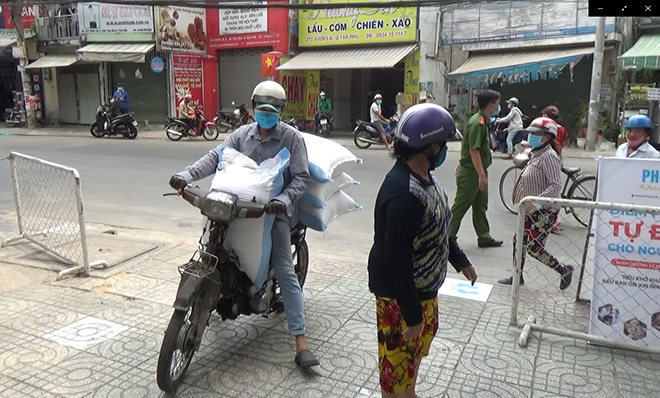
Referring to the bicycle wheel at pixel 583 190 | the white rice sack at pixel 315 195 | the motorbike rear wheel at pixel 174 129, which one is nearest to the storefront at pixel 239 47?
the motorbike rear wheel at pixel 174 129

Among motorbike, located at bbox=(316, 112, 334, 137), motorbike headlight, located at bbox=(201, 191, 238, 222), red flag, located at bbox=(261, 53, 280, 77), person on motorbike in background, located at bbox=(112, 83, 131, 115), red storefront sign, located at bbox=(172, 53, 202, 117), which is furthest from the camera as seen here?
red storefront sign, located at bbox=(172, 53, 202, 117)

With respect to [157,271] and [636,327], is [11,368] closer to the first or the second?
[157,271]

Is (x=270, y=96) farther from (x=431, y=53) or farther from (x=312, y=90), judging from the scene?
(x=312, y=90)

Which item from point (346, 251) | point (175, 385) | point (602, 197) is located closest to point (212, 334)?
point (175, 385)

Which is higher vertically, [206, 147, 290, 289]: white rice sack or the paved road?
[206, 147, 290, 289]: white rice sack

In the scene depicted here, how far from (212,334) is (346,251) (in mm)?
2481

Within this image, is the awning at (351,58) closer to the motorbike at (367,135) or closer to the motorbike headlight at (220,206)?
the motorbike at (367,135)

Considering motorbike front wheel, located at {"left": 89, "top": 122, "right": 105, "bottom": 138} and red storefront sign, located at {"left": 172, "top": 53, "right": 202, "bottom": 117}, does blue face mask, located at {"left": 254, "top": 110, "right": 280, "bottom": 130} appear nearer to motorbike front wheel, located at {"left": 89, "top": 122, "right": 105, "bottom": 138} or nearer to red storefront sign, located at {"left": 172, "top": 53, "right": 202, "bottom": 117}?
motorbike front wheel, located at {"left": 89, "top": 122, "right": 105, "bottom": 138}

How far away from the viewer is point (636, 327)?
361 cm

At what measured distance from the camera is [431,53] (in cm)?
1836

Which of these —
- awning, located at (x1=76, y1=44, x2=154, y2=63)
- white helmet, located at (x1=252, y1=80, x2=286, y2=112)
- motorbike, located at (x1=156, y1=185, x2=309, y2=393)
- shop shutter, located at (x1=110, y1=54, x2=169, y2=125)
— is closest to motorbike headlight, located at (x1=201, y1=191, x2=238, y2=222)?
motorbike, located at (x1=156, y1=185, x2=309, y2=393)

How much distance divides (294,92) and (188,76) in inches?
182

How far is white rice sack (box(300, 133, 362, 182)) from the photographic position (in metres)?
3.71

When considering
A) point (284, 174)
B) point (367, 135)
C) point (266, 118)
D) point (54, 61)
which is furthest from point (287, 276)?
point (54, 61)
